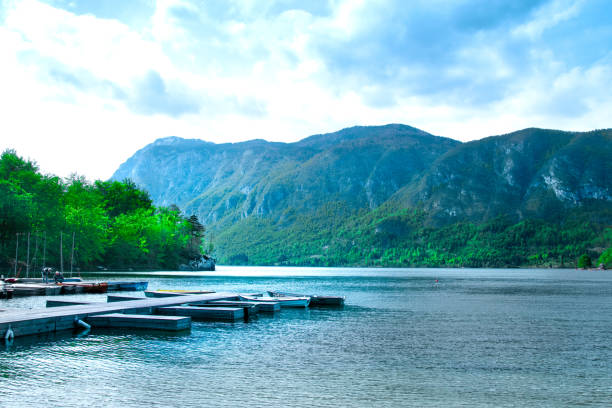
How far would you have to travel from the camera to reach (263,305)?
4600cm

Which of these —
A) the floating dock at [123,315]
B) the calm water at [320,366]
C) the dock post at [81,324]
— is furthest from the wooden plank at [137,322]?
the calm water at [320,366]

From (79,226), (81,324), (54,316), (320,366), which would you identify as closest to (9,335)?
(54,316)

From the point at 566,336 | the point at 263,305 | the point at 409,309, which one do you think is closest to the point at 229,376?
the point at 566,336

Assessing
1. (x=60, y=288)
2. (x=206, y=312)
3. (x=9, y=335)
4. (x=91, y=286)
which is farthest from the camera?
(x=91, y=286)

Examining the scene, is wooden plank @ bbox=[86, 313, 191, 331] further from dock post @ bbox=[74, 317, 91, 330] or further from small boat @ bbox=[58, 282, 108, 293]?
small boat @ bbox=[58, 282, 108, 293]

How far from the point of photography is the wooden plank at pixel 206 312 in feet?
128

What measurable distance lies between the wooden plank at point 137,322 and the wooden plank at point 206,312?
6284mm

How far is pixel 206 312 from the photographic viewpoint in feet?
130

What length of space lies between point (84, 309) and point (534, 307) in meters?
44.3

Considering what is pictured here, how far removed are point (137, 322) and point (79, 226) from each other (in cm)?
8496

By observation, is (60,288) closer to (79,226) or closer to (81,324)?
(81,324)

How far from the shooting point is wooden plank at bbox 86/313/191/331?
32406 millimetres

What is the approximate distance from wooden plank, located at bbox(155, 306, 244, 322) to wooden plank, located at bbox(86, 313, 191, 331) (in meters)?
6.28

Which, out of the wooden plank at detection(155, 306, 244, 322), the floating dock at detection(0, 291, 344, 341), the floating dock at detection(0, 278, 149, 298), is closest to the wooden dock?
the floating dock at detection(0, 291, 344, 341)
